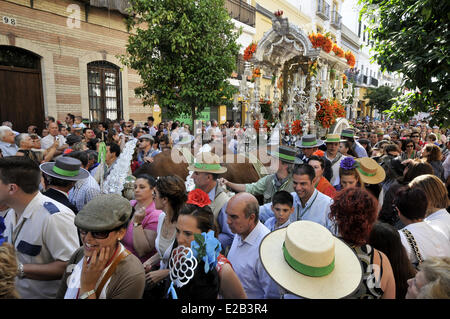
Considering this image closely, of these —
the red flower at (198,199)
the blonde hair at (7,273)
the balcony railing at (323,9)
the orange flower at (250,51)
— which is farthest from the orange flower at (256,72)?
the balcony railing at (323,9)

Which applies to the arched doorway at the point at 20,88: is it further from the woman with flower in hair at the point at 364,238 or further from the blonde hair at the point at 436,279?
the blonde hair at the point at 436,279

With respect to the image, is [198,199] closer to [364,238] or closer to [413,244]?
[364,238]

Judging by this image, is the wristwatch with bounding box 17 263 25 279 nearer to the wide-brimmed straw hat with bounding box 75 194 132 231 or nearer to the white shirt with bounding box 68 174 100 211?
the wide-brimmed straw hat with bounding box 75 194 132 231

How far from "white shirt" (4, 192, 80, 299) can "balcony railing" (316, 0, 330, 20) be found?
88.6 ft

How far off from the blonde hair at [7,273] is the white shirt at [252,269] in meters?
1.47

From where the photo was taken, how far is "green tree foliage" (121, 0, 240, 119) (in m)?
8.05

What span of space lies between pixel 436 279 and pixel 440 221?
138 cm

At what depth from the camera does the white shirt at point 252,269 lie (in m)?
2.17

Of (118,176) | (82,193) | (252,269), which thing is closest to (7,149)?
(118,176)

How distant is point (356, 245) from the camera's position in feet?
6.09

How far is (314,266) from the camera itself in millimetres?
1572

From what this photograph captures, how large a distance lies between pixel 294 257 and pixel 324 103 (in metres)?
6.74

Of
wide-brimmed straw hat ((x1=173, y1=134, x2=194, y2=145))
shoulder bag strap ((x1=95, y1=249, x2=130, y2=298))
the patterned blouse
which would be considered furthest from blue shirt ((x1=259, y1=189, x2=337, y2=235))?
wide-brimmed straw hat ((x1=173, y1=134, x2=194, y2=145))
